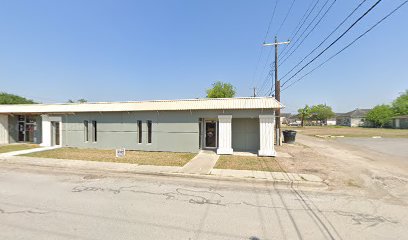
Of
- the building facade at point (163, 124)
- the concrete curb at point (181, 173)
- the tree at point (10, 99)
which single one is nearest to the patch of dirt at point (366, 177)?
the concrete curb at point (181, 173)

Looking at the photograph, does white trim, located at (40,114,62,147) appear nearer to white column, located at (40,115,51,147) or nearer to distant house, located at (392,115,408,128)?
white column, located at (40,115,51,147)

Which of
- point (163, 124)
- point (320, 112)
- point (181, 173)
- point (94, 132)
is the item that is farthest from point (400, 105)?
point (94, 132)

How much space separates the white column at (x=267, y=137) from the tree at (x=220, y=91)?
34.7 meters

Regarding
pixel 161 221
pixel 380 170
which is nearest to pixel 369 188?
pixel 380 170

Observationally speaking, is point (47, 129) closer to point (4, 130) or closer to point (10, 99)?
point (4, 130)

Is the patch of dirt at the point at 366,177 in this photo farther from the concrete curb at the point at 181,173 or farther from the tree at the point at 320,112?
the tree at the point at 320,112

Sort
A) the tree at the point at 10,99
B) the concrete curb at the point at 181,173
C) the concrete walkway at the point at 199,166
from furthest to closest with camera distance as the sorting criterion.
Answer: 1. the tree at the point at 10,99
2. the concrete walkway at the point at 199,166
3. the concrete curb at the point at 181,173

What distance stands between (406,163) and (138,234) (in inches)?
582

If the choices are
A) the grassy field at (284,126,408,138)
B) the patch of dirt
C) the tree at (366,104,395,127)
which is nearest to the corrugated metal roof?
the patch of dirt

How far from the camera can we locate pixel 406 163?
1118cm

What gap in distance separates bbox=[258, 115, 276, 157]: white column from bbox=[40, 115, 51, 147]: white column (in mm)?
16811

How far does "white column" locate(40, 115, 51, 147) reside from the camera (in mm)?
16234

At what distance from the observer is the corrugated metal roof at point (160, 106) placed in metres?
13.0

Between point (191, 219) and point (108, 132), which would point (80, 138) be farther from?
point (191, 219)
